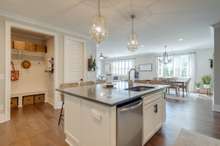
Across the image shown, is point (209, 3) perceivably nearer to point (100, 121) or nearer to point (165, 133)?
point (165, 133)

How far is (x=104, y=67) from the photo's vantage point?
13375 millimetres

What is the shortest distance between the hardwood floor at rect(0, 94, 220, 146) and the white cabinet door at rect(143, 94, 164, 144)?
0.55 ft

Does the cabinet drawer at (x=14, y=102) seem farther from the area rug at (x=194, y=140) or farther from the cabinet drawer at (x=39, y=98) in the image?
the area rug at (x=194, y=140)

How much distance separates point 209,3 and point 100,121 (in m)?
3.17

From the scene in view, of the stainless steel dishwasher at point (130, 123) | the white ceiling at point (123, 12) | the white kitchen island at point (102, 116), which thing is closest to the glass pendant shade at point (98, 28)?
the white ceiling at point (123, 12)

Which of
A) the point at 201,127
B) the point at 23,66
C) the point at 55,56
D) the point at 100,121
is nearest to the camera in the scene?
the point at 100,121

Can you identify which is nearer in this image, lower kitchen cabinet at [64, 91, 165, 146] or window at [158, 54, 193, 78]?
lower kitchen cabinet at [64, 91, 165, 146]

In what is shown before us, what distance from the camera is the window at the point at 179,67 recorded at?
25.8 feet

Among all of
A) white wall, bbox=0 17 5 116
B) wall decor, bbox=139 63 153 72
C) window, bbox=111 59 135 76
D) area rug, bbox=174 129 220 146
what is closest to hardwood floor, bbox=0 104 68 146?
white wall, bbox=0 17 5 116

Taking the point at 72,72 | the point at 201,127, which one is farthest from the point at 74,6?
the point at 201,127

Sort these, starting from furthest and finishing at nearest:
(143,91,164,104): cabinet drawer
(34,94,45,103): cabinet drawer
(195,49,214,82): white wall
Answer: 1. (195,49,214,82): white wall
2. (34,94,45,103): cabinet drawer
3. (143,91,164,104): cabinet drawer

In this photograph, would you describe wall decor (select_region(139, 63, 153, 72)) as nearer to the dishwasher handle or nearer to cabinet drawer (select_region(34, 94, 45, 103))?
cabinet drawer (select_region(34, 94, 45, 103))

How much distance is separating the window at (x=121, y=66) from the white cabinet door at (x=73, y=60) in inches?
261

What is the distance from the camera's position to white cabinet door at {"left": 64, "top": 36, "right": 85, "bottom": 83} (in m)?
4.31
